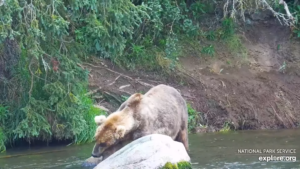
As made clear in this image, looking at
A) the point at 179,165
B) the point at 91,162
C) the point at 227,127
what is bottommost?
the point at 227,127

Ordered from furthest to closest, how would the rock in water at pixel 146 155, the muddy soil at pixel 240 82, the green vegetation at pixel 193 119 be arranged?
the muddy soil at pixel 240 82, the green vegetation at pixel 193 119, the rock in water at pixel 146 155

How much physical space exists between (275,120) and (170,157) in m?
7.05

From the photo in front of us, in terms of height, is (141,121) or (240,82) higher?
(141,121)

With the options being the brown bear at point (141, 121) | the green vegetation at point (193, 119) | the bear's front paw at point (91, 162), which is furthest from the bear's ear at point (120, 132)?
the green vegetation at point (193, 119)

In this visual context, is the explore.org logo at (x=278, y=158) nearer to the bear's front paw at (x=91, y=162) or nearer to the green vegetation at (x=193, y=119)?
the bear's front paw at (x=91, y=162)

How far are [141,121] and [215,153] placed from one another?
2215mm

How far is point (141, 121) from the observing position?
967cm

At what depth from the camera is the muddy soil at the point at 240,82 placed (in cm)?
1530

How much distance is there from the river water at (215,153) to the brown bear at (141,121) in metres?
0.72

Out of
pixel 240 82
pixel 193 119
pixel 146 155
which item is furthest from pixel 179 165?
pixel 240 82

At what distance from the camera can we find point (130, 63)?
16594 mm

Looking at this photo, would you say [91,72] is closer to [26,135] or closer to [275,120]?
[26,135]

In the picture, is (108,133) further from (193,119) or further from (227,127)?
(227,127)

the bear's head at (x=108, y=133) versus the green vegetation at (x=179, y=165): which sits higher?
the bear's head at (x=108, y=133)
